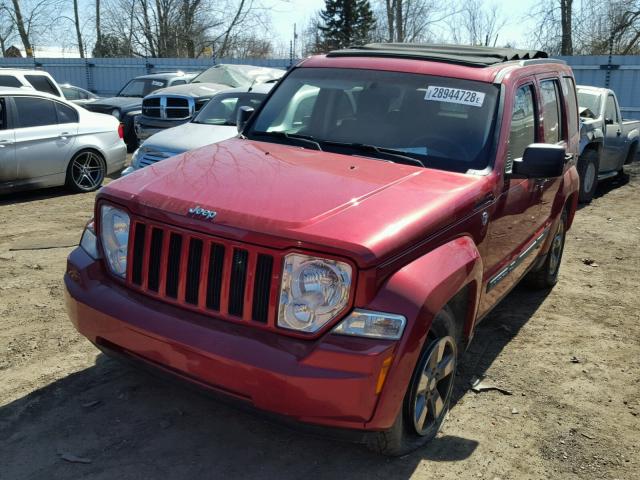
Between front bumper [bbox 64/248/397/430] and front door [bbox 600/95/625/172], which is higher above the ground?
front door [bbox 600/95/625/172]

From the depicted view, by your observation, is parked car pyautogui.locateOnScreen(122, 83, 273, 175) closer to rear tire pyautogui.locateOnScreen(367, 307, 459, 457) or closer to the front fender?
rear tire pyautogui.locateOnScreen(367, 307, 459, 457)

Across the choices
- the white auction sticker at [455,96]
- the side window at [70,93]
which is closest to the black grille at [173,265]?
the white auction sticker at [455,96]

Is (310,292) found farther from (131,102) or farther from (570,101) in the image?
(131,102)

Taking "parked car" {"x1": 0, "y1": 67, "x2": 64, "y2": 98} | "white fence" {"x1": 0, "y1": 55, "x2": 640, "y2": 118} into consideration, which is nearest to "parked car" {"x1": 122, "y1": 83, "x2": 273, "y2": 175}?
"parked car" {"x1": 0, "y1": 67, "x2": 64, "y2": 98}

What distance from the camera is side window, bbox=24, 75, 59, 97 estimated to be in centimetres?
1231

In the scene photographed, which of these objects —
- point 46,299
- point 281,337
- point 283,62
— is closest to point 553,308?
point 281,337

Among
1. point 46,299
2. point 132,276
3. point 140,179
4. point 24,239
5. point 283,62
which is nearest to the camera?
point 132,276

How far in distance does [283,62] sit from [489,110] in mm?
19701

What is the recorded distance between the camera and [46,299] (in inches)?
199

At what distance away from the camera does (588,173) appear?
9680 millimetres

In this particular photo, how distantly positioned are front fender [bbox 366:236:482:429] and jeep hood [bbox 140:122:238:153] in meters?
5.39

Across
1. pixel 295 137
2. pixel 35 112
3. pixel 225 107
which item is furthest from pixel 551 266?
pixel 35 112

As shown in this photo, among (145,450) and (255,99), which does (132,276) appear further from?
(255,99)

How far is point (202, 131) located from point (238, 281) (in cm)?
621
